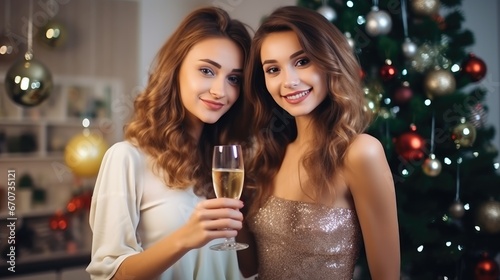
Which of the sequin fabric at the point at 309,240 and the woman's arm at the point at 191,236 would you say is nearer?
the woman's arm at the point at 191,236

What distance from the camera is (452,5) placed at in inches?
103

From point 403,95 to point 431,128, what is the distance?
0.76ft

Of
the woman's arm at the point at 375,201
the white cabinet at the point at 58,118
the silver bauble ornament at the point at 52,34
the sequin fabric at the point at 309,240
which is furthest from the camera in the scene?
the white cabinet at the point at 58,118

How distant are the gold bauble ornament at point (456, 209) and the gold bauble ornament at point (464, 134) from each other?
0.30 metres

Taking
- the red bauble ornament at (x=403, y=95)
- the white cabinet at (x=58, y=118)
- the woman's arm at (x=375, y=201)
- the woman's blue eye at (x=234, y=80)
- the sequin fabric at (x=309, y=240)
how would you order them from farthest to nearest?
the white cabinet at (x=58, y=118) → the red bauble ornament at (x=403, y=95) → the woman's blue eye at (x=234, y=80) → the sequin fabric at (x=309, y=240) → the woman's arm at (x=375, y=201)

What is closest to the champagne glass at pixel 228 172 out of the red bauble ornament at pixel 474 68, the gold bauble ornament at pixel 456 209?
the gold bauble ornament at pixel 456 209

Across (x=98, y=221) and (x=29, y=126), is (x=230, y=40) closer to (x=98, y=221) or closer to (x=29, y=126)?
(x=98, y=221)

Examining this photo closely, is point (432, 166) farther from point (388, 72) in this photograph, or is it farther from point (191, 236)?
point (191, 236)

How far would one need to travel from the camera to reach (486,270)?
254 centimetres

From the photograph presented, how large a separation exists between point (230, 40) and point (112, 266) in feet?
2.85

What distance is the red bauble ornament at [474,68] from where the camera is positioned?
99.2 inches

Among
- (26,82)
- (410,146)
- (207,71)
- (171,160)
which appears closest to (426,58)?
(410,146)

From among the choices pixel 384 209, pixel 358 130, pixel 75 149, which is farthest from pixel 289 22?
pixel 75 149

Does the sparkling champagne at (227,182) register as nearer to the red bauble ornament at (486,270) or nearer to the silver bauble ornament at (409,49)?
the silver bauble ornament at (409,49)
